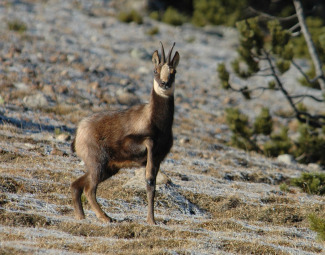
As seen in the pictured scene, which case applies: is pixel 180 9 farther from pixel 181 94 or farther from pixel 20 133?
pixel 20 133

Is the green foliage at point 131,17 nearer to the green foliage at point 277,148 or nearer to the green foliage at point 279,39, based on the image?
the green foliage at point 279,39

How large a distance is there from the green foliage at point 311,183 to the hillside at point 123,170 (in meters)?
0.15

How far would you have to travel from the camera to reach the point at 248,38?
13836 millimetres

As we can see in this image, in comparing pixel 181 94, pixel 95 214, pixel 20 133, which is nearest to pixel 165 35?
pixel 181 94

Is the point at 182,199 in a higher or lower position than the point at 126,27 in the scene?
lower

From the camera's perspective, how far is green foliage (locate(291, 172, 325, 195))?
995 centimetres

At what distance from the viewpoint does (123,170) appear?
32.0 ft

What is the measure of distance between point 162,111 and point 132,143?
2.02 ft

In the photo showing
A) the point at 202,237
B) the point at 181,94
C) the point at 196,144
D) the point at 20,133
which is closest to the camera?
the point at 202,237

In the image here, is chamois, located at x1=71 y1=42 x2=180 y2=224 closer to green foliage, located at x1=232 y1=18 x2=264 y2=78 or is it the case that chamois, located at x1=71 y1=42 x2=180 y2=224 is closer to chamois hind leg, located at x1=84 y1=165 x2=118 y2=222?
chamois hind leg, located at x1=84 y1=165 x2=118 y2=222

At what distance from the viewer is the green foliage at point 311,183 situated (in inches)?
392

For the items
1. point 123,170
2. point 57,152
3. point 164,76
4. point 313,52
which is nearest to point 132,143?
point 164,76

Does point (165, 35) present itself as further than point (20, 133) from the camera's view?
Yes

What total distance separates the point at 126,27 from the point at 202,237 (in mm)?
18938
